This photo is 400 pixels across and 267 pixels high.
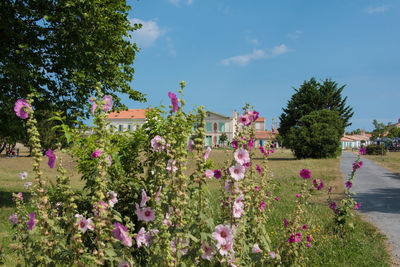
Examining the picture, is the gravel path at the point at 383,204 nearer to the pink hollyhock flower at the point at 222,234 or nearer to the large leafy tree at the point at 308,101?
the pink hollyhock flower at the point at 222,234

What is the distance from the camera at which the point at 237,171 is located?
247cm

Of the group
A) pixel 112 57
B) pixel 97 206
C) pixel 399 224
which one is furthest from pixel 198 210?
pixel 112 57

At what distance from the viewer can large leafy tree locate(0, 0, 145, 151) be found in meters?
9.69

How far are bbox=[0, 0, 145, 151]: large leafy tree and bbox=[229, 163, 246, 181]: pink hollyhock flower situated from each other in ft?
26.8

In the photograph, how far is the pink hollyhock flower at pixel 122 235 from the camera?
2297mm

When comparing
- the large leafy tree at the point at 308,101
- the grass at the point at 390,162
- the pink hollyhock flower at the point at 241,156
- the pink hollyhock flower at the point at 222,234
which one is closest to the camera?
the pink hollyhock flower at the point at 222,234

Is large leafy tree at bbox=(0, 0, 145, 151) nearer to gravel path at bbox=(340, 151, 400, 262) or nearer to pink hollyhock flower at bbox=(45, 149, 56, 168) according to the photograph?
pink hollyhock flower at bbox=(45, 149, 56, 168)

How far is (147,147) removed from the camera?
4801mm

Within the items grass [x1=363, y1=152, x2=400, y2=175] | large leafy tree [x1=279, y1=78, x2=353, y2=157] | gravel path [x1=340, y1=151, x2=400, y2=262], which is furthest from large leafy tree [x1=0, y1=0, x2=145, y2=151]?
large leafy tree [x1=279, y1=78, x2=353, y2=157]

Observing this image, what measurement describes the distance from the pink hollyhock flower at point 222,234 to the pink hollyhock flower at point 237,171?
40cm

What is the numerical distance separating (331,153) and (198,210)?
38.3 meters

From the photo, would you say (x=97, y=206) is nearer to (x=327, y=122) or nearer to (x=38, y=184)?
(x=38, y=184)

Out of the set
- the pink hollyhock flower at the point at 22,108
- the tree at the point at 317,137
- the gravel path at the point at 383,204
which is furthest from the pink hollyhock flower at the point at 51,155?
the tree at the point at 317,137

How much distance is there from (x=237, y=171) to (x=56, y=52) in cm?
1013
